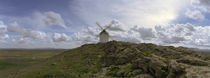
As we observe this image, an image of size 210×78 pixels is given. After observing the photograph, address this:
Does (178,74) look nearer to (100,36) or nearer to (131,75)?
(131,75)

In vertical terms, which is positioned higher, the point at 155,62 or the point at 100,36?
the point at 100,36

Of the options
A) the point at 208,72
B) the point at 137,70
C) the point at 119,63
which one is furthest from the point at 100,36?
the point at 208,72

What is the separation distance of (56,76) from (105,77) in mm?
13768

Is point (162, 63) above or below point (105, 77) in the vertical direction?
above

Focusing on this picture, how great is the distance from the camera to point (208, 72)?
21.3 metres

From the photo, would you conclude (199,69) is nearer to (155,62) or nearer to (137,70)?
(155,62)

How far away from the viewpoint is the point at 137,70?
111ft

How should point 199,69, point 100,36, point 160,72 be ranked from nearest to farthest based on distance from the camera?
point 199,69 → point 160,72 → point 100,36

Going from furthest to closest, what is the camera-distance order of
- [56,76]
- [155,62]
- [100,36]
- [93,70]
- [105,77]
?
1. [100,36]
2. [93,70]
3. [56,76]
4. [105,77]
5. [155,62]

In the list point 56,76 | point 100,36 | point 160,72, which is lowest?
point 56,76

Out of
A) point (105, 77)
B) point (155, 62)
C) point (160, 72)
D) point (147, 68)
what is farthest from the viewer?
point (105, 77)

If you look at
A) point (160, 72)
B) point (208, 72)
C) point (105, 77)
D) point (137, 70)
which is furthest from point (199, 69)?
point (105, 77)

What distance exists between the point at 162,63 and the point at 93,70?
78.0ft

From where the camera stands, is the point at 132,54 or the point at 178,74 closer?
the point at 178,74
